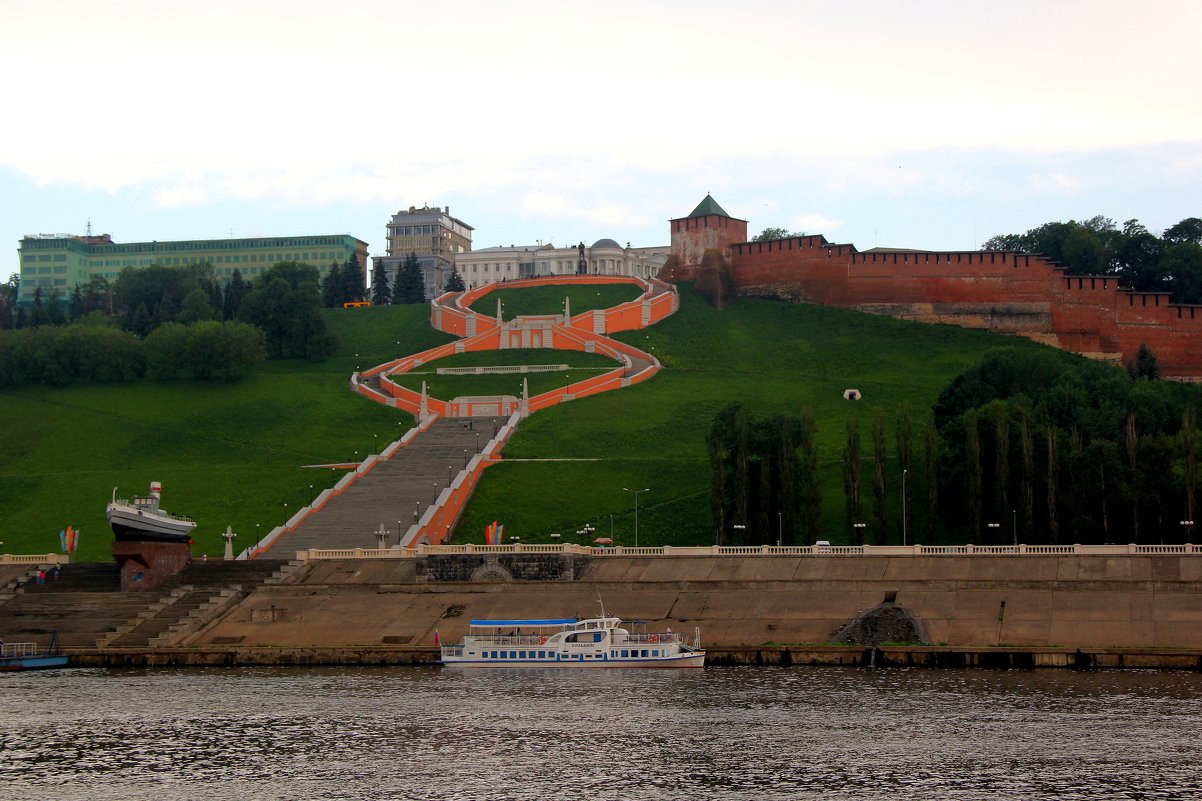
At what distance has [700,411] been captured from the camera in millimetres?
108500

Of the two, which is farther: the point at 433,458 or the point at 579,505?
the point at 433,458

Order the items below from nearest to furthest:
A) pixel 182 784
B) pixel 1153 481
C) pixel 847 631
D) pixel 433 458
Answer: pixel 182 784 → pixel 847 631 → pixel 1153 481 → pixel 433 458

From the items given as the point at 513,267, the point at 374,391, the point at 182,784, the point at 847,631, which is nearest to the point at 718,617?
the point at 847,631

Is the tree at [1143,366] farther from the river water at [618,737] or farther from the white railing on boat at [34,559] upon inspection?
the white railing on boat at [34,559]

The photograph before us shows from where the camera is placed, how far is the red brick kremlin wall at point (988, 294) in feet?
400

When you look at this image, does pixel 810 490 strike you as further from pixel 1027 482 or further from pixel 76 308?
pixel 76 308

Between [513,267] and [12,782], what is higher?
[513,267]

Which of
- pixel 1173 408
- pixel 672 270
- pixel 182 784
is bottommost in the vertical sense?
pixel 182 784

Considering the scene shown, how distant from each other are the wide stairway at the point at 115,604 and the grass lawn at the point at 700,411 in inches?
553

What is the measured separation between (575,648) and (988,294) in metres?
74.5

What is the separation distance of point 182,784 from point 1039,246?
380ft

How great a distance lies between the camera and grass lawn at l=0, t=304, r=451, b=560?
90875 millimetres

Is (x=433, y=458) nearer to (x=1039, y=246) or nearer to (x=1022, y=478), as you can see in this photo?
(x=1022, y=478)

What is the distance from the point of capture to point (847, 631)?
61.9 metres
